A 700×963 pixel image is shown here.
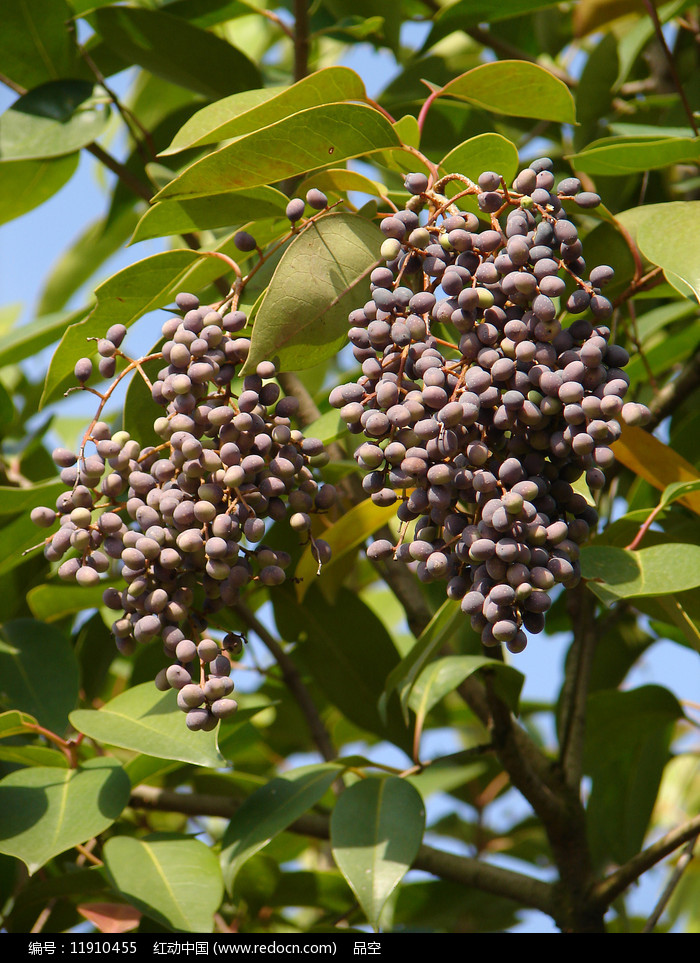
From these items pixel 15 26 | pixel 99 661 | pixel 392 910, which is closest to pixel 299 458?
pixel 99 661

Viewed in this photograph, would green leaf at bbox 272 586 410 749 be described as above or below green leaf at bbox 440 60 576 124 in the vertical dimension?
below

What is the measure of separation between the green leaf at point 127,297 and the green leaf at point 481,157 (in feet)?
0.89

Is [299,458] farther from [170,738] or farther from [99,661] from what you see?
[99,661]

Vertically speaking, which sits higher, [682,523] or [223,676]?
[223,676]

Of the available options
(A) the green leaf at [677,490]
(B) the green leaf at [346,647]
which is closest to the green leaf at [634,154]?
(A) the green leaf at [677,490]

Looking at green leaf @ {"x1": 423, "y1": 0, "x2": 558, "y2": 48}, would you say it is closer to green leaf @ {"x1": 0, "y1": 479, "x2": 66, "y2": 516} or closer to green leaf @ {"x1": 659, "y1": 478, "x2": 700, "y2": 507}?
green leaf @ {"x1": 659, "y1": 478, "x2": 700, "y2": 507}

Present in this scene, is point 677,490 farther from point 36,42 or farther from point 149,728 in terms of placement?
point 36,42

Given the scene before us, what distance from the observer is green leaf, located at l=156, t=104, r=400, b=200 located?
0.85 metres

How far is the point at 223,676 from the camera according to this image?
826 millimetres

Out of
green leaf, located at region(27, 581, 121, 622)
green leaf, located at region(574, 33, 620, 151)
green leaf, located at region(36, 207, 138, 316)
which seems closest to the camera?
green leaf, located at region(27, 581, 121, 622)

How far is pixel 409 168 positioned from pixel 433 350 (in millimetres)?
292

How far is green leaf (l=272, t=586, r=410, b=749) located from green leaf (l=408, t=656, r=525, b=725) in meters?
0.16

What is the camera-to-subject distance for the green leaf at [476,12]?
4.38 feet

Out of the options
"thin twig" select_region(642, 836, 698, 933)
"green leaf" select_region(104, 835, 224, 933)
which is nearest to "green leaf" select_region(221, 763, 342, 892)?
"green leaf" select_region(104, 835, 224, 933)
